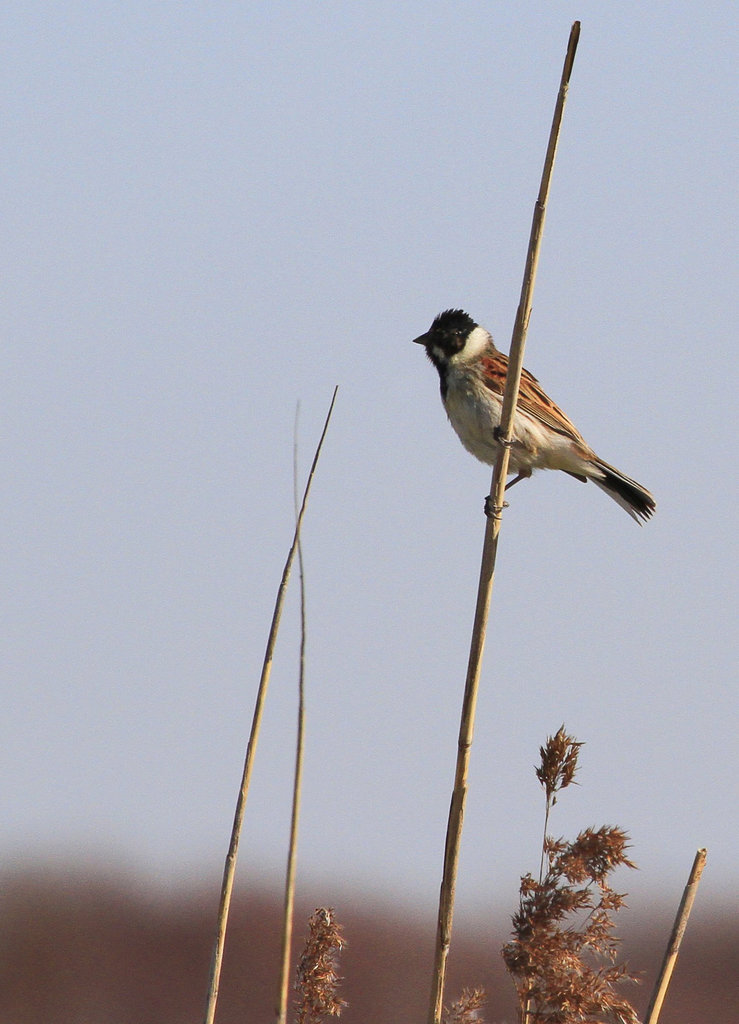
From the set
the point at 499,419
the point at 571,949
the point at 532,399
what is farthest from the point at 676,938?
the point at 532,399

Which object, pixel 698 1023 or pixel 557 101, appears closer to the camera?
pixel 557 101

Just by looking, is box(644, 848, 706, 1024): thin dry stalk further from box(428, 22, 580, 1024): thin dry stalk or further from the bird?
the bird

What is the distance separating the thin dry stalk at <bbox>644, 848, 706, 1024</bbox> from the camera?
2.65m

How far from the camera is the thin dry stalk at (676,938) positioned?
2648 mm

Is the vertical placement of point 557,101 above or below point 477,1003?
above

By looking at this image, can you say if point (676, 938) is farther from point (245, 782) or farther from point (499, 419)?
point (499, 419)

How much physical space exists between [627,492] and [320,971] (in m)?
3.62

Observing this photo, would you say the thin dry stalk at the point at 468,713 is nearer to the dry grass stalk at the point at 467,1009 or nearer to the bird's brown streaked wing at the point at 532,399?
the dry grass stalk at the point at 467,1009

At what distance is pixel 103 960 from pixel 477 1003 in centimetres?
649

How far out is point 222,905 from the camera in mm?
2758

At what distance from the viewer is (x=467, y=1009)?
2543 millimetres

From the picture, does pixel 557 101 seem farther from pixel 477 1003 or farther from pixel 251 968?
pixel 251 968

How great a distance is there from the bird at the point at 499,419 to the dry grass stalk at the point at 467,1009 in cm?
318

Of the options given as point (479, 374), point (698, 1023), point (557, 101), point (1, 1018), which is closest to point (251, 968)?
point (1, 1018)
